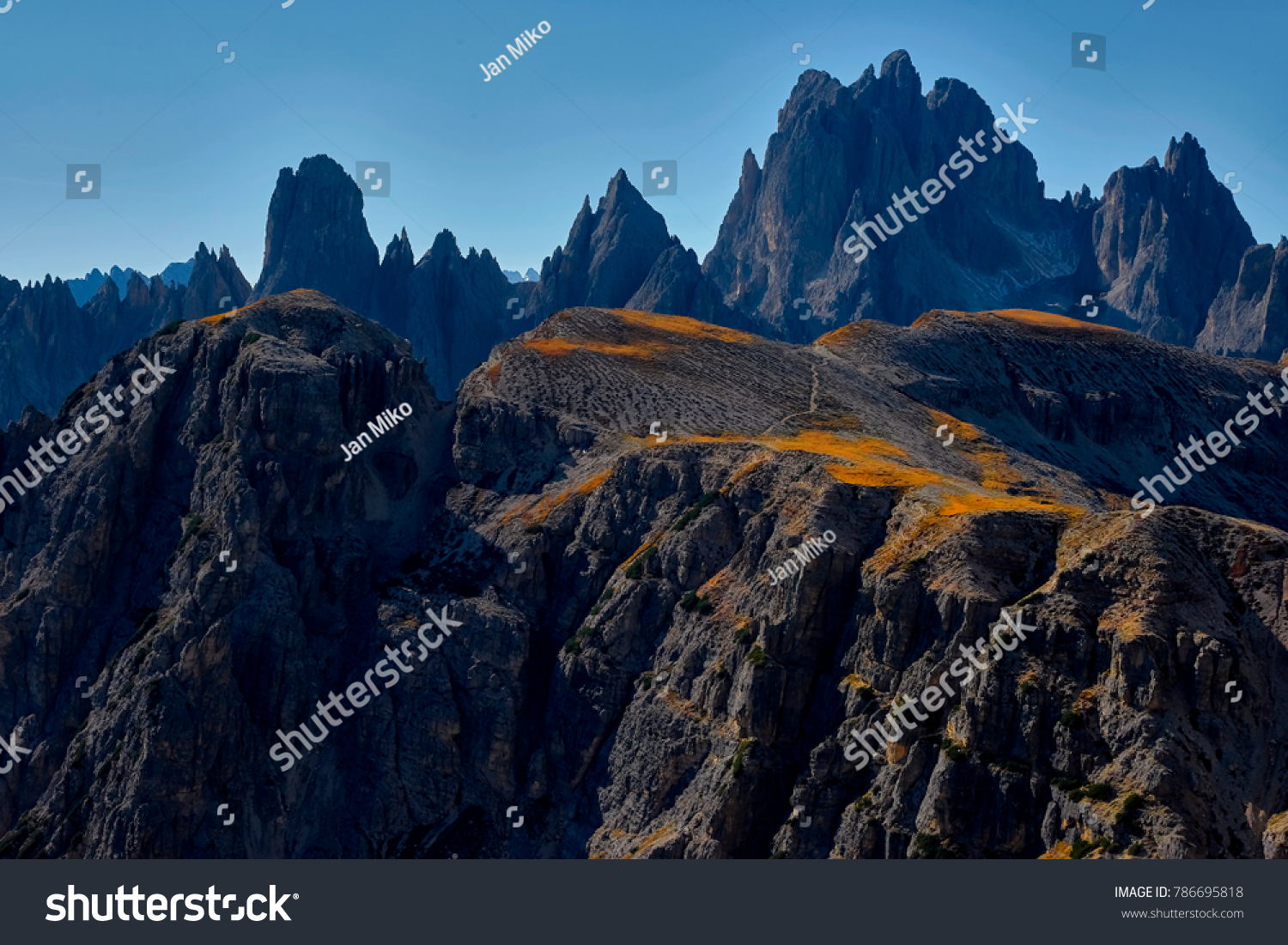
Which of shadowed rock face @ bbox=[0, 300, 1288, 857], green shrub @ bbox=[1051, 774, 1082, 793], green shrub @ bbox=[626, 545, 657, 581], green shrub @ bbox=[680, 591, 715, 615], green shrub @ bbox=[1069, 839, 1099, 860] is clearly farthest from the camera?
green shrub @ bbox=[626, 545, 657, 581]

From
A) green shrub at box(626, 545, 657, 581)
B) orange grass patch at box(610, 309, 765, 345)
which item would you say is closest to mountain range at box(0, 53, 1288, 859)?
green shrub at box(626, 545, 657, 581)

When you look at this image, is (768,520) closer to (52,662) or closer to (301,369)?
(301,369)

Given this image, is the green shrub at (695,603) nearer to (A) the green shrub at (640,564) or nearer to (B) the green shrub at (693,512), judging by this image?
(A) the green shrub at (640,564)

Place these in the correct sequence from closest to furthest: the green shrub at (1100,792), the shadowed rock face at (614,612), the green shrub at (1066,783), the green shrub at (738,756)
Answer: the green shrub at (1100,792), the green shrub at (1066,783), the shadowed rock face at (614,612), the green shrub at (738,756)

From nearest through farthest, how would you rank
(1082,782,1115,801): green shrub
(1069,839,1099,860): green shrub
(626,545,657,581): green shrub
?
(1069,839,1099,860): green shrub < (1082,782,1115,801): green shrub < (626,545,657,581): green shrub

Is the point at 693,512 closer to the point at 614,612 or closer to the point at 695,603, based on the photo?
the point at 695,603

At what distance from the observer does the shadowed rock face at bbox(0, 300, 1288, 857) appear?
55.5 meters

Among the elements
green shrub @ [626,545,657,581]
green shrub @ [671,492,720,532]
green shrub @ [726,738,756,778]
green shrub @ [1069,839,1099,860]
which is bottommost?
green shrub @ [1069,839,1099,860]

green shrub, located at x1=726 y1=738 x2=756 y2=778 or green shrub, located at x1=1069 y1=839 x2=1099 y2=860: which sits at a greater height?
green shrub, located at x1=726 y1=738 x2=756 y2=778

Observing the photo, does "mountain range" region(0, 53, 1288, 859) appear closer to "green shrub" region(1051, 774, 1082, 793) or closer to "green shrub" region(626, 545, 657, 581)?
"green shrub" region(1051, 774, 1082, 793)

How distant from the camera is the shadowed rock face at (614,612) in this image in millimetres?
55469

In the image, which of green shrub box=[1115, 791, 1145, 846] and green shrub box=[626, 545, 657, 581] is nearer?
green shrub box=[1115, 791, 1145, 846]

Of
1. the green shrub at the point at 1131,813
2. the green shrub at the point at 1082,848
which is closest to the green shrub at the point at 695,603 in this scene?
the green shrub at the point at 1082,848

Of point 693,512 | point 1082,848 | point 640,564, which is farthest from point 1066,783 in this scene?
point 640,564
